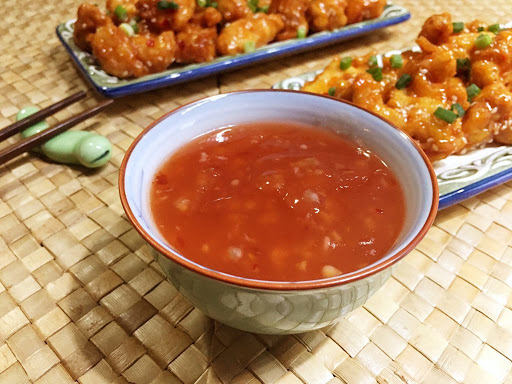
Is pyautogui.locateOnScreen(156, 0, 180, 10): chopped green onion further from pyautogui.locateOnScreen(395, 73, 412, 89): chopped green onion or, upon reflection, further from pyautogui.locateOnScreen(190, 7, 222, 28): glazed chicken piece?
pyautogui.locateOnScreen(395, 73, 412, 89): chopped green onion

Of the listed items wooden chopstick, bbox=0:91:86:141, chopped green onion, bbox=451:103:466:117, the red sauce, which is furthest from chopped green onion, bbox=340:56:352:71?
wooden chopstick, bbox=0:91:86:141

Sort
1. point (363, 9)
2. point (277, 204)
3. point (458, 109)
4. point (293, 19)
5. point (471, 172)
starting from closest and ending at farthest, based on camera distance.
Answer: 1. point (277, 204)
2. point (471, 172)
3. point (458, 109)
4. point (293, 19)
5. point (363, 9)

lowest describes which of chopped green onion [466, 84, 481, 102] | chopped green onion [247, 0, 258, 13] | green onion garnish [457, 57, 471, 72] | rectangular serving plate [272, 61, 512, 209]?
rectangular serving plate [272, 61, 512, 209]

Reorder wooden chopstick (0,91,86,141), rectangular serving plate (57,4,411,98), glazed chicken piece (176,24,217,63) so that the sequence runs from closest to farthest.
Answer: wooden chopstick (0,91,86,141), rectangular serving plate (57,4,411,98), glazed chicken piece (176,24,217,63)

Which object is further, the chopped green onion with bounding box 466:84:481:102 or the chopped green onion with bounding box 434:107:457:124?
the chopped green onion with bounding box 466:84:481:102

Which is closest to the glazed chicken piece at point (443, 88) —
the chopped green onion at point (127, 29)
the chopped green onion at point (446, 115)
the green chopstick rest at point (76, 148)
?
the chopped green onion at point (446, 115)

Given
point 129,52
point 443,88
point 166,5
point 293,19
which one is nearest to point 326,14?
point 293,19

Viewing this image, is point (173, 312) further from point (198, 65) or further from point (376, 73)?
point (198, 65)
